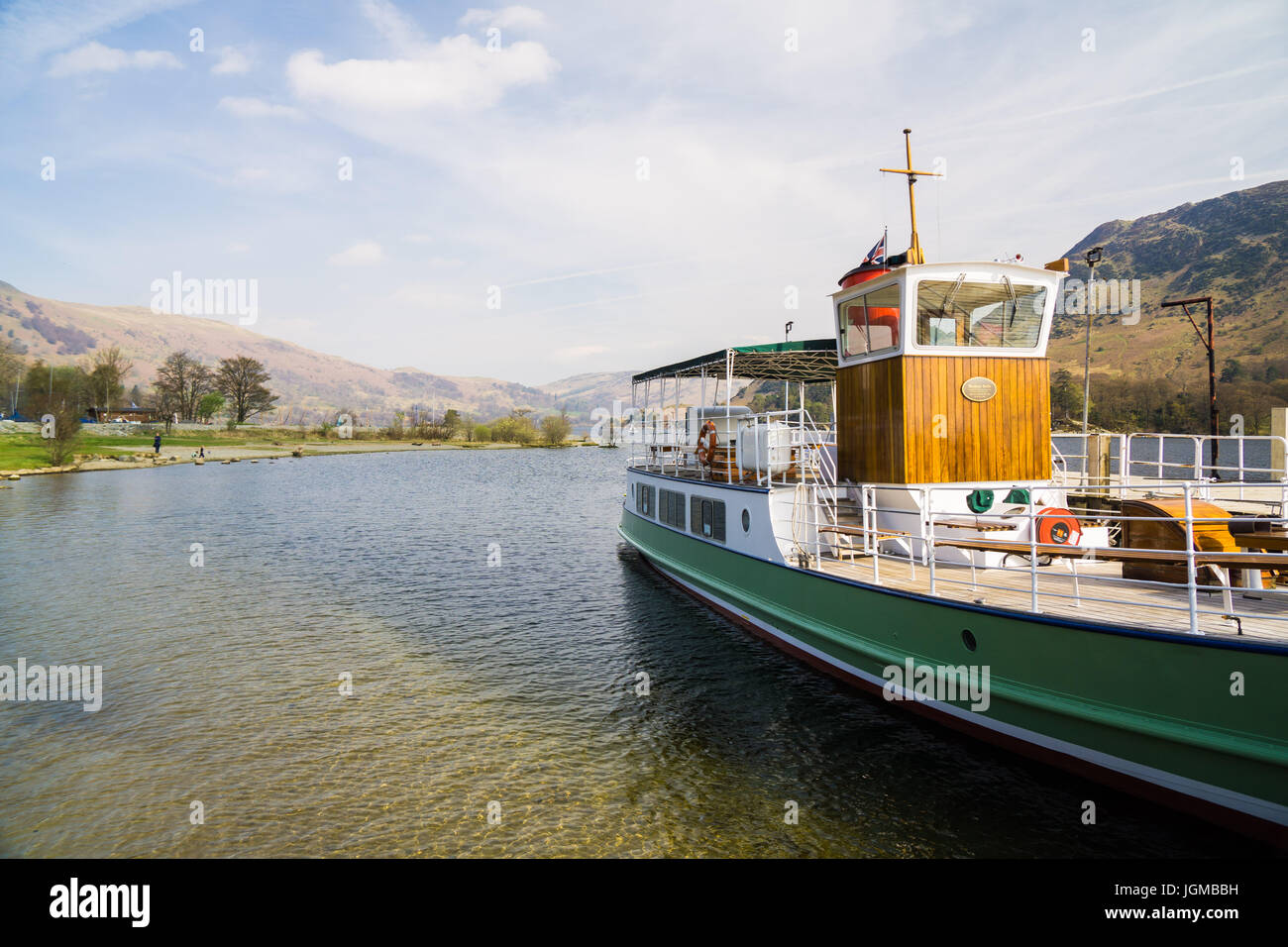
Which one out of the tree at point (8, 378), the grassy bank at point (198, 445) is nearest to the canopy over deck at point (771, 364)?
the grassy bank at point (198, 445)

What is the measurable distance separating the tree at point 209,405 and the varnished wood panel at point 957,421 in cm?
13971

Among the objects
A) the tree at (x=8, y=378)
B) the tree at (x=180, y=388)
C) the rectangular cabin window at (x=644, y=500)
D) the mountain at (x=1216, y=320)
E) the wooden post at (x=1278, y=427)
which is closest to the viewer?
the wooden post at (x=1278, y=427)

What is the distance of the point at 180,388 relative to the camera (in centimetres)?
12038

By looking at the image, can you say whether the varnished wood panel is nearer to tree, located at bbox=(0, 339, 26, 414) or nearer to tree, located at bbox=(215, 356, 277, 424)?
tree, located at bbox=(0, 339, 26, 414)

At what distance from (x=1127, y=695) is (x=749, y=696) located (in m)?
5.53

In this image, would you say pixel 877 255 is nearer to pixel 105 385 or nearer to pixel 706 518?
pixel 706 518

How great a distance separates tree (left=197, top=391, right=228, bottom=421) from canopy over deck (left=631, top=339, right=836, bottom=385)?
13031cm

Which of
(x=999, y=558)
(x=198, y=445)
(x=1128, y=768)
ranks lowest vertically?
(x=1128, y=768)

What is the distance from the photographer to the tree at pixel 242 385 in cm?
12256

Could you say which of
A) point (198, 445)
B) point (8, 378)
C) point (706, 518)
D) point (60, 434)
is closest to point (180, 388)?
point (8, 378)

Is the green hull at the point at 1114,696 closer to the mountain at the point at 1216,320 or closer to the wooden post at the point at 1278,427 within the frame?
the wooden post at the point at 1278,427

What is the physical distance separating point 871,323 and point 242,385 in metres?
136

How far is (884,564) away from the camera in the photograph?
36.5ft
